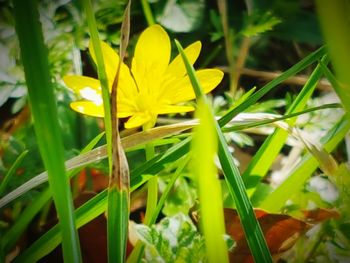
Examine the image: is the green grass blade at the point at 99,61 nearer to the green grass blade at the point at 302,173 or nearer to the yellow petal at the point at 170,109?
the yellow petal at the point at 170,109

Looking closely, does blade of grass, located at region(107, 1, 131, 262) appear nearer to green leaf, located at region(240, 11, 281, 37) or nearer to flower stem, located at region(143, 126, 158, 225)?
flower stem, located at region(143, 126, 158, 225)

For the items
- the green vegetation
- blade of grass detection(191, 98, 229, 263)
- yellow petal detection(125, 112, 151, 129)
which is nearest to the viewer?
blade of grass detection(191, 98, 229, 263)

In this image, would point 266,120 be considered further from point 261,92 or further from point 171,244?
point 171,244

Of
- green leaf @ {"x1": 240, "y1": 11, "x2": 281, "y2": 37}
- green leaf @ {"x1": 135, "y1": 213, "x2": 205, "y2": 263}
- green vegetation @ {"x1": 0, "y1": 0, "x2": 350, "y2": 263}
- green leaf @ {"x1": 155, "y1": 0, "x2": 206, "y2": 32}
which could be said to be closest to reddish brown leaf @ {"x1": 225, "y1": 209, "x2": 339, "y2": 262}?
green vegetation @ {"x1": 0, "y1": 0, "x2": 350, "y2": 263}

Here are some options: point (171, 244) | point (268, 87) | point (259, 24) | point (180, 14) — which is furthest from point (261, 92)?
point (180, 14)

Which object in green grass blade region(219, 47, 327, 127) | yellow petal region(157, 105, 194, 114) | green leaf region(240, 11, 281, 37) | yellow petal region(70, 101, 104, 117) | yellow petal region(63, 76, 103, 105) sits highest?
green leaf region(240, 11, 281, 37)

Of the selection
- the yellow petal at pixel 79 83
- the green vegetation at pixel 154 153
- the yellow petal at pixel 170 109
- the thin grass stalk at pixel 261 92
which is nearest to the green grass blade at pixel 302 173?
the green vegetation at pixel 154 153
